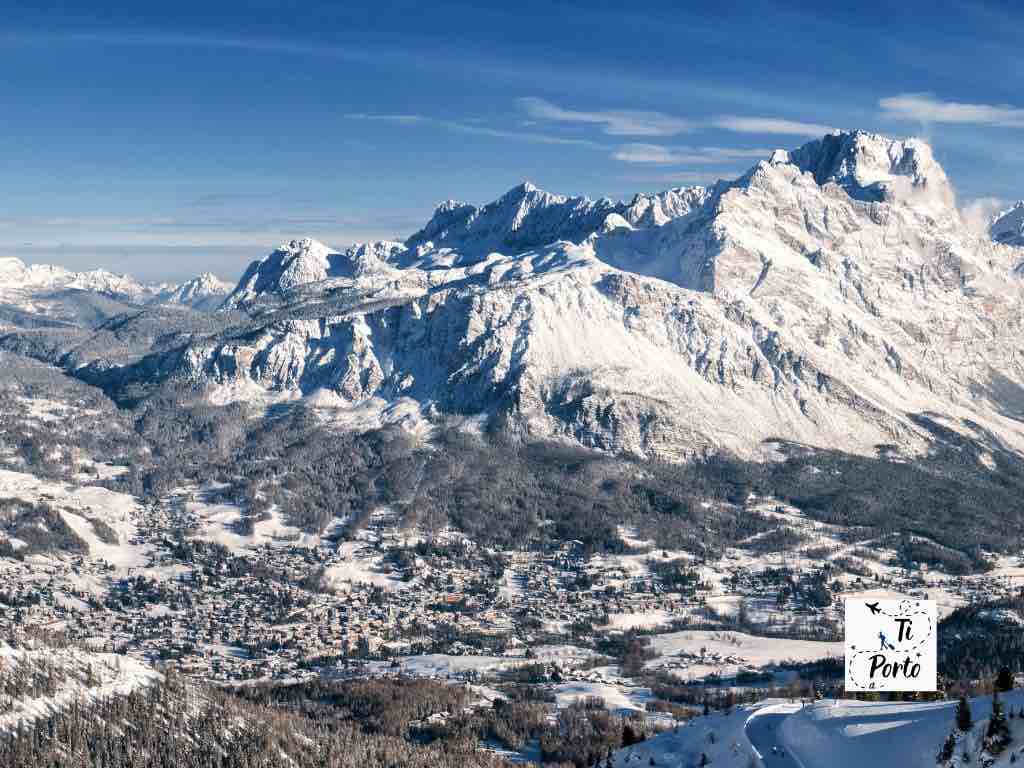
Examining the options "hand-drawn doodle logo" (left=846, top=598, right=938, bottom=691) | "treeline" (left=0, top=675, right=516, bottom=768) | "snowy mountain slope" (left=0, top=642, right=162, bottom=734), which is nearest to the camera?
"hand-drawn doodle logo" (left=846, top=598, right=938, bottom=691)

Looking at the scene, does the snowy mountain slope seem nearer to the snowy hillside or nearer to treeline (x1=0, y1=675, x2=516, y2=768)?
treeline (x1=0, y1=675, x2=516, y2=768)

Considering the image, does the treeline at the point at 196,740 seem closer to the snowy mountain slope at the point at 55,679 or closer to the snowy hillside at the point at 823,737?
the snowy mountain slope at the point at 55,679

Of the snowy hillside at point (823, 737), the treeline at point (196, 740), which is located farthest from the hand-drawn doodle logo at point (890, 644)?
the treeline at point (196, 740)

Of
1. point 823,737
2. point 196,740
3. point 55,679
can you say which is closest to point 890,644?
point 823,737

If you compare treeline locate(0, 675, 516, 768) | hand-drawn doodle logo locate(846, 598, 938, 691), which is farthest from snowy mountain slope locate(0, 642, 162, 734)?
hand-drawn doodle logo locate(846, 598, 938, 691)

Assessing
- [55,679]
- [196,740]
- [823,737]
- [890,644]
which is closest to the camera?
[890,644]

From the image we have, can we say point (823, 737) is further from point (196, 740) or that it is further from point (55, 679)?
point (55, 679)

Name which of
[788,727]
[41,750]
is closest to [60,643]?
[41,750]

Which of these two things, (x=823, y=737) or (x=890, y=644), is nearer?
(x=890, y=644)

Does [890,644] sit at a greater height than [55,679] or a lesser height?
greater
